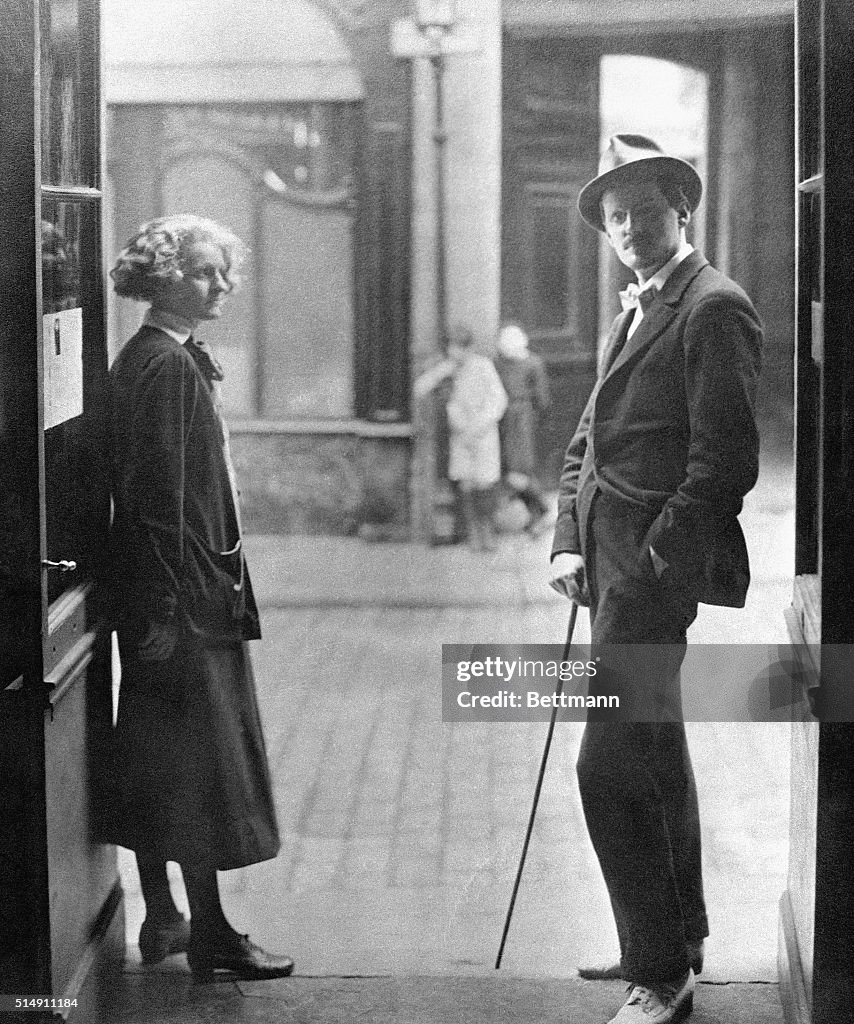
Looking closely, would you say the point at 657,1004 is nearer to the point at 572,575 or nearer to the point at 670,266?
the point at 572,575

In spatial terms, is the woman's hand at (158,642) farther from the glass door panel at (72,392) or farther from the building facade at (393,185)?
the building facade at (393,185)

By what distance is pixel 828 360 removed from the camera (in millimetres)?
2766

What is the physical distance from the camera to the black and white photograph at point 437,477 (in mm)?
2959

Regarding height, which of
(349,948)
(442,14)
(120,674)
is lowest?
(349,948)

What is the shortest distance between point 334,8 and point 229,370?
2.82ft

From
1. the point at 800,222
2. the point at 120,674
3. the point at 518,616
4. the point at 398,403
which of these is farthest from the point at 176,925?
the point at 800,222

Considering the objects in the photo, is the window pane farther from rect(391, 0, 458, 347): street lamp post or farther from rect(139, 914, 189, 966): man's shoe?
rect(139, 914, 189, 966): man's shoe

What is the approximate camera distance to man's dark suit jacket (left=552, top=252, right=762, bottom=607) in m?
3.11

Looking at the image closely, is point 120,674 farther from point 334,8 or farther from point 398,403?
point 334,8

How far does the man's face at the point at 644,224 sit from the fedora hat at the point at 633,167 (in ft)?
0.06

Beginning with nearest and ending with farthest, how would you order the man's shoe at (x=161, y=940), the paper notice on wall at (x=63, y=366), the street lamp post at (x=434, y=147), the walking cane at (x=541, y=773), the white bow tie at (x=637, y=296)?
the paper notice on wall at (x=63, y=366) → the white bow tie at (x=637, y=296) → the walking cane at (x=541, y=773) → the man's shoe at (x=161, y=940) → the street lamp post at (x=434, y=147)

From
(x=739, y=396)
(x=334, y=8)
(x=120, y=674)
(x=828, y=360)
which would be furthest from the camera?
(x=334, y=8)

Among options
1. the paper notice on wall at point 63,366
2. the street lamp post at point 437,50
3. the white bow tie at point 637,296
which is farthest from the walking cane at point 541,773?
the paper notice on wall at point 63,366

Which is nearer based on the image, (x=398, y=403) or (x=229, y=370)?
(x=229, y=370)
